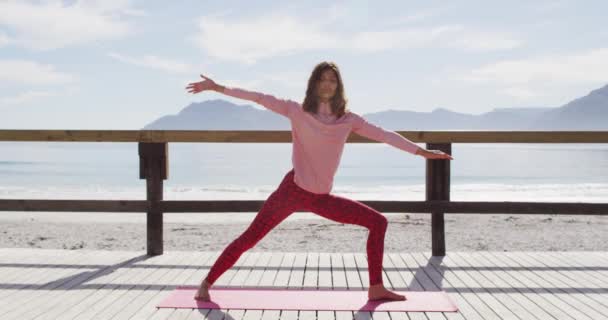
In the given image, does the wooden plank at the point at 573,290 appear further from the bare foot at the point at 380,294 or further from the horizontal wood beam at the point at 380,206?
the bare foot at the point at 380,294

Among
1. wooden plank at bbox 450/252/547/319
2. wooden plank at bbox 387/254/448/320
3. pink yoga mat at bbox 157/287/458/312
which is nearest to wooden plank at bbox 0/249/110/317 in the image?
pink yoga mat at bbox 157/287/458/312

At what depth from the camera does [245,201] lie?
514 cm

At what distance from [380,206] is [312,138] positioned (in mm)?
1801

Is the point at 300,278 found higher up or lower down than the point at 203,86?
lower down

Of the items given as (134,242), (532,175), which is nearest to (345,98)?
(134,242)

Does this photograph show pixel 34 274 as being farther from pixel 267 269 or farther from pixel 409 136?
pixel 409 136

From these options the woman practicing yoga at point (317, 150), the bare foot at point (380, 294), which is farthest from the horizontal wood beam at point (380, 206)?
the woman practicing yoga at point (317, 150)

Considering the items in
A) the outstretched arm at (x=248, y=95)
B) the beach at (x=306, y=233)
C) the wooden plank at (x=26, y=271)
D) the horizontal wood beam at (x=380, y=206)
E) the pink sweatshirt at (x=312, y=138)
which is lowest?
the beach at (x=306, y=233)

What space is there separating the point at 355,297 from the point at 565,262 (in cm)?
229

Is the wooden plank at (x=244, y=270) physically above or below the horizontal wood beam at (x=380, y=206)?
below

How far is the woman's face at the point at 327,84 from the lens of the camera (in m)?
3.51

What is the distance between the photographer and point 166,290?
4262 mm

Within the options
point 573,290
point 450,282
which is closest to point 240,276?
point 450,282

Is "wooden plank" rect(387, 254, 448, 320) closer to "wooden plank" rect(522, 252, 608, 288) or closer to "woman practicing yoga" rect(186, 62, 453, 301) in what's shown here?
"woman practicing yoga" rect(186, 62, 453, 301)
